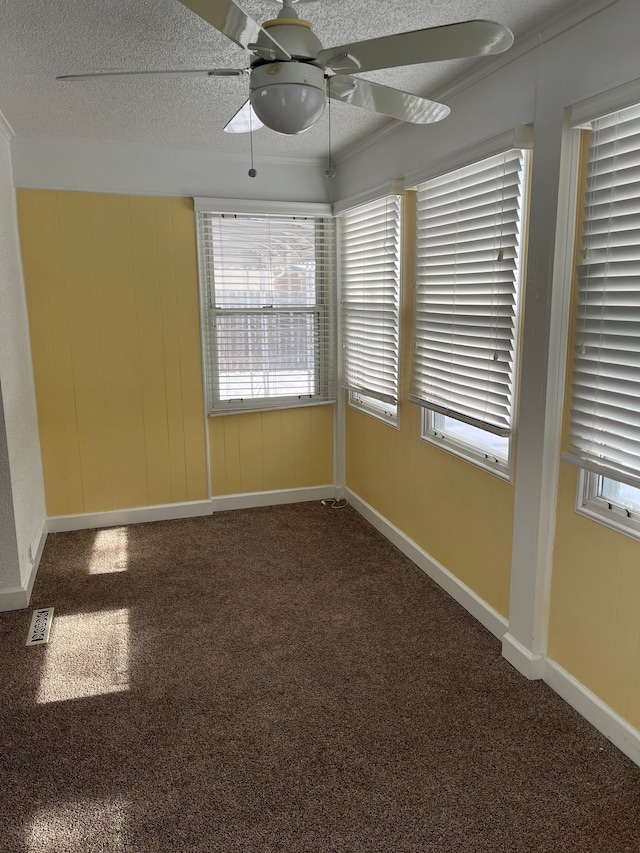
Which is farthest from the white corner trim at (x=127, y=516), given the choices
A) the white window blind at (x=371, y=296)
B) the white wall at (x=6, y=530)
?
the white window blind at (x=371, y=296)

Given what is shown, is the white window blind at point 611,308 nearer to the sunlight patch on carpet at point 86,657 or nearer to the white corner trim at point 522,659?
the white corner trim at point 522,659

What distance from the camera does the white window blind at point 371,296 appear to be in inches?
140

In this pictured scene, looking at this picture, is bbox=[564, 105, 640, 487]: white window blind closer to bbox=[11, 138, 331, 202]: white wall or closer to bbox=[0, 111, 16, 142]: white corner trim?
bbox=[11, 138, 331, 202]: white wall

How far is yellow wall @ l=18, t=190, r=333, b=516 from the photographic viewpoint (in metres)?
3.84

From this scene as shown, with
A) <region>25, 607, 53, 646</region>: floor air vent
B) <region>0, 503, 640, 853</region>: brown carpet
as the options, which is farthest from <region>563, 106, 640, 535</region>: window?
<region>25, 607, 53, 646</region>: floor air vent

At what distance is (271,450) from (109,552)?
4.41ft

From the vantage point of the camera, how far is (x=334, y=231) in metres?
4.37

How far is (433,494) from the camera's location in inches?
130

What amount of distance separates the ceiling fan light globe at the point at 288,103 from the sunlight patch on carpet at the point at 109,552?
8.77 feet

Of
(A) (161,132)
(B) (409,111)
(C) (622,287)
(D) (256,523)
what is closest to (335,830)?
(C) (622,287)

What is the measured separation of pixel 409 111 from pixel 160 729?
227 cm

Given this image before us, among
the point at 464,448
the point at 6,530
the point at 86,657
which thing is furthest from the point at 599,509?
the point at 6,530

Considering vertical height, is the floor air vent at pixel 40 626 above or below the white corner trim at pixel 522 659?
below

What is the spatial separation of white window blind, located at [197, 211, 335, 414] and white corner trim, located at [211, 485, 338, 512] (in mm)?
650
